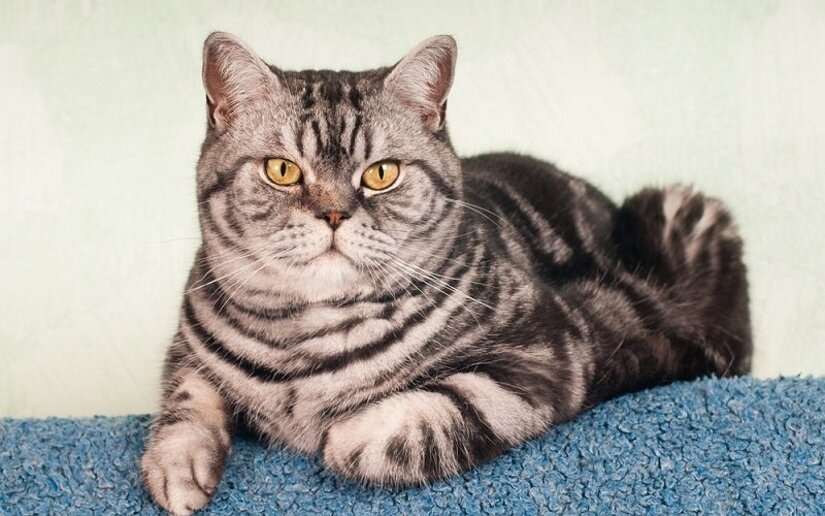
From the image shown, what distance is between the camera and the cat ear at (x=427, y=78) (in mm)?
1559

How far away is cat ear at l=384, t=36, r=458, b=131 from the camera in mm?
1559

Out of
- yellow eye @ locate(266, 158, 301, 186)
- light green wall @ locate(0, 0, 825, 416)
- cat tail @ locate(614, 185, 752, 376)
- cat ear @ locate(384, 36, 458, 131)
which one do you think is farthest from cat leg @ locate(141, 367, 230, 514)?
cat tail @ locate(614, 185, 752, 376)

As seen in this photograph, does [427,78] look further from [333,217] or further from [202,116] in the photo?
[202,116]

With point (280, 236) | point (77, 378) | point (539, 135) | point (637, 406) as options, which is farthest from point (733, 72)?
point (77, 378)

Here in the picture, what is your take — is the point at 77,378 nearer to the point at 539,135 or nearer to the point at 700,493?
the point at 539,135

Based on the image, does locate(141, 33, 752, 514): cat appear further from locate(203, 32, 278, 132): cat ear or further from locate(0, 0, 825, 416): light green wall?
locate(0, 0, 825, 416): light green wall

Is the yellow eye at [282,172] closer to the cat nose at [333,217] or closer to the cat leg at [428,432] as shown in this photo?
the cat nose at [333,217]

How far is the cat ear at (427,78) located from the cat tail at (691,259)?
0.68 metres

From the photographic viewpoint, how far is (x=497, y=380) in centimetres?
153

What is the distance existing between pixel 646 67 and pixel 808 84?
361 millimetres

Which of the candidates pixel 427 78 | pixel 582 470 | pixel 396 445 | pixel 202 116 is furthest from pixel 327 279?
pixel 202 116

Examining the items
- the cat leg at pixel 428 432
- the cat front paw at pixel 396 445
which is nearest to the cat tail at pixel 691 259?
the cat leg at pixel 428 432

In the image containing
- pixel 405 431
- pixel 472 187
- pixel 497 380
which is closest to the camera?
pixel 405 431

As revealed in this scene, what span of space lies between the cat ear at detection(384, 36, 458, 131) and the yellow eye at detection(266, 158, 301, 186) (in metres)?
0.21
